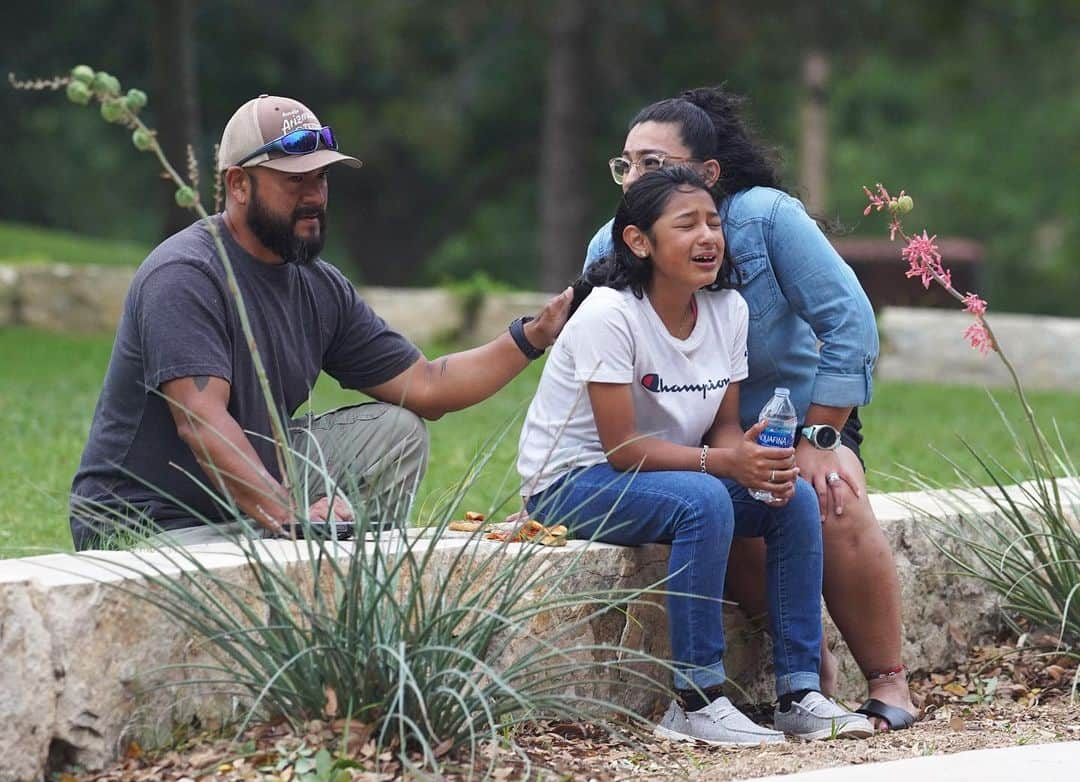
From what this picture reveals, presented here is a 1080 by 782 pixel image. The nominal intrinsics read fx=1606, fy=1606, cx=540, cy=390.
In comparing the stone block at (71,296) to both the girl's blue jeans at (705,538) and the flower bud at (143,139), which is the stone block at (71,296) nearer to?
the girl's blue jeans at (705,538)

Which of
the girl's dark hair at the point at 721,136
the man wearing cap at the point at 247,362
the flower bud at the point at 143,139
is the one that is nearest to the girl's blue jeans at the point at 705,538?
the man wearing cap at the point at 247,362

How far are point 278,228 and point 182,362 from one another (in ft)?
1.61

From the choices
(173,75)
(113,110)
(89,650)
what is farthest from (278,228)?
(173,75)

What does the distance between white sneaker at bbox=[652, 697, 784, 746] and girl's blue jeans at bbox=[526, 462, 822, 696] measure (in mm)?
65

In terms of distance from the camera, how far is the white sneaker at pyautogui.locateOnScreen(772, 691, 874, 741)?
3.78 metres

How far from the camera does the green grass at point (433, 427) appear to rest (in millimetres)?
5672

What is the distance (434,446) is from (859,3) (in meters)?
11.7

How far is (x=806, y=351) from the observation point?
4.21m

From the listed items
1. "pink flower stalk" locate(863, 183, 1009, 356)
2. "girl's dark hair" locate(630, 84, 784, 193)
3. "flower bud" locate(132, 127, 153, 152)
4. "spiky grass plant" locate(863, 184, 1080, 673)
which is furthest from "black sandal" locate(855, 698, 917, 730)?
Answer: "flower bud" locate(132, 127, 153, 152)

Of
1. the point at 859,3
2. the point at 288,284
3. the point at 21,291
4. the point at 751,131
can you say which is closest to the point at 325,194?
the point at 288,284

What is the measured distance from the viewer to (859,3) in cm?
1738

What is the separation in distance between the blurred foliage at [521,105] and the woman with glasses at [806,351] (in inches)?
535

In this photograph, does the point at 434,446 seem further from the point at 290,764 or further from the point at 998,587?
the point at 290,764

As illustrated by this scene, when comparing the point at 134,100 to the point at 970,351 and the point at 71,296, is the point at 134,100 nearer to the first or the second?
the point at 970,351
